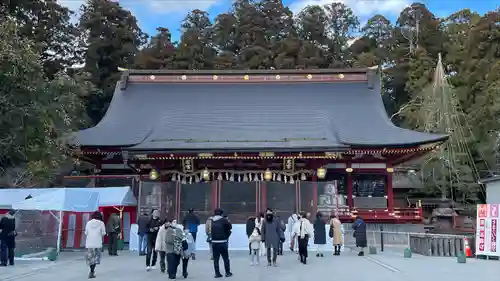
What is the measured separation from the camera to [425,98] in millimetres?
29875

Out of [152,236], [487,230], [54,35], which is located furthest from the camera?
[54,35]

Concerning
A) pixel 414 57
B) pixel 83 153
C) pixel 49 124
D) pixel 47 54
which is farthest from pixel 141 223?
pixel 414 57

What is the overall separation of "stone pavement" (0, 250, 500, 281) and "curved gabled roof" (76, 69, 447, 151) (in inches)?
237

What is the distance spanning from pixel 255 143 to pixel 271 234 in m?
7.67

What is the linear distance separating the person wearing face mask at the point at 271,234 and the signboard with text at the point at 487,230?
648 centimetres

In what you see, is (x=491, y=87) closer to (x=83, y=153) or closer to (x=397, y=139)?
(x=397, y=139)

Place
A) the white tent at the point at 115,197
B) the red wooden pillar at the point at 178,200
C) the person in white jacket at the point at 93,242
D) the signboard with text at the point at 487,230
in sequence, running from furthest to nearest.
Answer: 1. the red wooden pillar at the point at 178,200
2. the white tent at the point at 115,197
3. the signboard with text at the point at 487,230
4. the person in white jacket at the point at 93,242

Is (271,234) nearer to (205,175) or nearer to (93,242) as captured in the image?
(93,242)

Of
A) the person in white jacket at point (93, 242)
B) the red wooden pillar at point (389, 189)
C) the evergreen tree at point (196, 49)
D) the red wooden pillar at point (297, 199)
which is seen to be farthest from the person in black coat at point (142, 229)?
the evergreen tree at point (196, 49)

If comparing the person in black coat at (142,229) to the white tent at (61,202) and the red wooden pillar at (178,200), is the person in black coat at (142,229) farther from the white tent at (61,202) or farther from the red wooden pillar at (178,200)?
the red wooden pillar at (178,200)

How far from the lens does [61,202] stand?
14359 millimetres

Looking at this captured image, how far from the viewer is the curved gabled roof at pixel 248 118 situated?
770 inches

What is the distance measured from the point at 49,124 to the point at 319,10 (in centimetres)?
3980

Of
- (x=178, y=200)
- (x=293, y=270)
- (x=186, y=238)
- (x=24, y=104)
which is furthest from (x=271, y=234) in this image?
(x=24, y=104)
